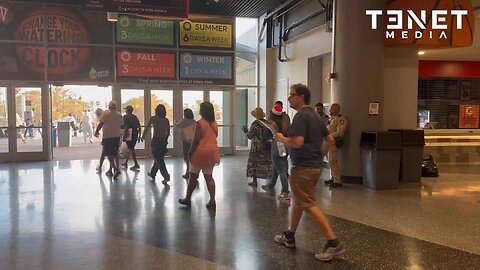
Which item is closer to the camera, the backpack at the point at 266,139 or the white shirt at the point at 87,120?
the backpack at the point at 266,139

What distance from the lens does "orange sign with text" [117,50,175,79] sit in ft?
41.8

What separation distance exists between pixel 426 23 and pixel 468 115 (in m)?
5.52

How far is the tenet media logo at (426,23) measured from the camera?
774 centimetres

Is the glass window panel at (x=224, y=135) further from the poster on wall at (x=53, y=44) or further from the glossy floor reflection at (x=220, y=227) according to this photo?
the glossy floor reflection at (x=220, y=227)

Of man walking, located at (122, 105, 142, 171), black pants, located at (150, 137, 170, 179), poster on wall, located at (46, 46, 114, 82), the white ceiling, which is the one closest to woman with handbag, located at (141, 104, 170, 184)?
black pants, located at (150, 137, 170, 179)

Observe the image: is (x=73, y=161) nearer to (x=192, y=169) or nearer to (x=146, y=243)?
(x=192, y=169)

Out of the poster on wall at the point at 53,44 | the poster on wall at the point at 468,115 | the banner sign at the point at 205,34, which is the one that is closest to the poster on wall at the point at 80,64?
the poster on wall at the point at 53,44

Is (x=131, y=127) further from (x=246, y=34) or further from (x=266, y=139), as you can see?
(x=246, y=34)

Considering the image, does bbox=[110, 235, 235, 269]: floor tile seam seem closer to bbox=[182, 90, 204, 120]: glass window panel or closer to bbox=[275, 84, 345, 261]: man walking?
bbox=[275, 84, 345, 261]: man walking

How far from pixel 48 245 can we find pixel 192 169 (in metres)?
2.15

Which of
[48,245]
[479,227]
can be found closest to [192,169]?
[48,245]

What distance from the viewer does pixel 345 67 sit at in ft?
26.8

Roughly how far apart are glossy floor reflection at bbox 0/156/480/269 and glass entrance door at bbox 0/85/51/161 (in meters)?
4.16

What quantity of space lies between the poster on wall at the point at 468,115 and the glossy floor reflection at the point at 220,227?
15.0 feet
